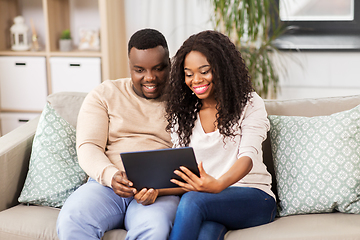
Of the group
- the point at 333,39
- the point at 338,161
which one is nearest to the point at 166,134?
the point at 338,161

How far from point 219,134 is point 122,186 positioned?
1.23ft

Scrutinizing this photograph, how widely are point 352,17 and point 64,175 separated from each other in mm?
2172

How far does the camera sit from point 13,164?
1548mm

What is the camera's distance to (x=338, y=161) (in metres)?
1.39

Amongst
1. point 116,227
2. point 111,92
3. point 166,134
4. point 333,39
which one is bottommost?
point 116,227

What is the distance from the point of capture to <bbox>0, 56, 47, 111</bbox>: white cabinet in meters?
2.75

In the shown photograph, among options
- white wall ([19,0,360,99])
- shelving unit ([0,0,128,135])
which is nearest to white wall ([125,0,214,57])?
white wall ([19,0,360,99])

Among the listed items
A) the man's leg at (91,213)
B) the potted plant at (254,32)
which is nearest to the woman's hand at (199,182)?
the man's leg at (91,213)

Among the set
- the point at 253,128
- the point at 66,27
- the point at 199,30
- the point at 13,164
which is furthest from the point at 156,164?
the point at 66,27

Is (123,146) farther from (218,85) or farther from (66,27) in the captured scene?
(66,27)

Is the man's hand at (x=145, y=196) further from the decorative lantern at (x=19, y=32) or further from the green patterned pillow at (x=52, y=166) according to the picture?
the decorative lantern at (x=19, y=32)

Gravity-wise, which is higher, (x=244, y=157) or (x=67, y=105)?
(x=67, y=105)

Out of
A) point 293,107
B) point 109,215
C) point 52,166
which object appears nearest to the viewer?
point 109,215

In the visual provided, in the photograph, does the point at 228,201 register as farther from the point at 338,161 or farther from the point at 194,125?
the point at 338,161
